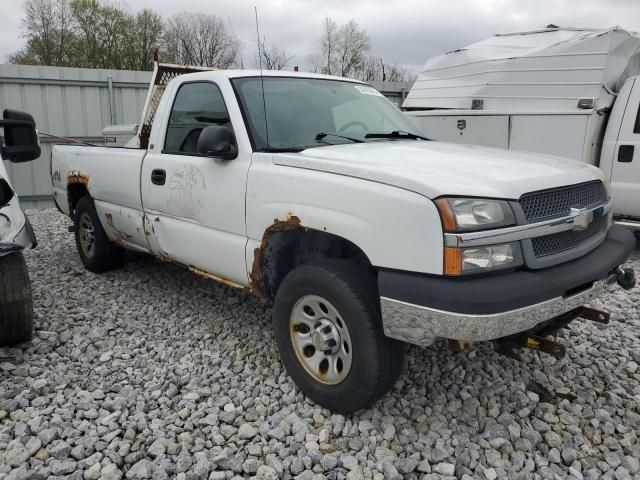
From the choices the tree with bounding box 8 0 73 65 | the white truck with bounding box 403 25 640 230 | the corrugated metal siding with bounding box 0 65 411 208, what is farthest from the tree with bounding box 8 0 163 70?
the white truck with bounding box 403 25 640 230

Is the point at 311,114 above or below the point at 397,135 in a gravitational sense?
above

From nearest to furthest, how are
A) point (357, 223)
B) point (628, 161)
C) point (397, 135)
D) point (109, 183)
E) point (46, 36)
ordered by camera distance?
point (357, 223) → point (397, 135) → point (109, 183) → point (628, 161) → point (46, 36)

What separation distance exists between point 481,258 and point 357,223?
0.61 metres

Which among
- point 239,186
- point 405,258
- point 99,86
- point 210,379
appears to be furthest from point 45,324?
point 99,86

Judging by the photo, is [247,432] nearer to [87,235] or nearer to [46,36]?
[87,235]

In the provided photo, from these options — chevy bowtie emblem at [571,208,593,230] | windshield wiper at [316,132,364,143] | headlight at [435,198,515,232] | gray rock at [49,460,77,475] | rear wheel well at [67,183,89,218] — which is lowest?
gray rock at [49,460,77,475]

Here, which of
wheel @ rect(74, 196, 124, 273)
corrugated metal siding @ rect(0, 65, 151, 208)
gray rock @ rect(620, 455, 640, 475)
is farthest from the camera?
corrugated metal siding @ rect(0, 65, 151, 208)

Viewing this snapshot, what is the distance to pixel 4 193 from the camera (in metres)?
3.39

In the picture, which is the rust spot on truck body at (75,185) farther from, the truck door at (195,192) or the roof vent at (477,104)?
the roof vent at (477,104)

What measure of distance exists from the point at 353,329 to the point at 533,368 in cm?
153

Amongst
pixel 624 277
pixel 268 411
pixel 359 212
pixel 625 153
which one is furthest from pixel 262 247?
pixel 625 153

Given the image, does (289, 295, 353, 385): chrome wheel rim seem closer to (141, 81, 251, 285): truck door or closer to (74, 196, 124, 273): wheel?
(141, 81, 251, 285): truck door

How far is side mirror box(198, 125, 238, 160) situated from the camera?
3230 millimetres

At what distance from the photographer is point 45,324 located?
13.8 ft
